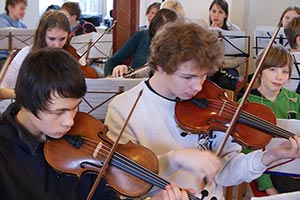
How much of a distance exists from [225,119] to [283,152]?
0.23 metres

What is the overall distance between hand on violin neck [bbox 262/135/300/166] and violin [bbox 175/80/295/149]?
3.6 inches

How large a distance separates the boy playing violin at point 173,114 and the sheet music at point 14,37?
2.09 m

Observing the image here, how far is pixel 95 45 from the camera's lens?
9.78 ft

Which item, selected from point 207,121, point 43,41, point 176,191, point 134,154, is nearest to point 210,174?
point 176,191

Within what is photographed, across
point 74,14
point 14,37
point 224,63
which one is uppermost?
point 74,14

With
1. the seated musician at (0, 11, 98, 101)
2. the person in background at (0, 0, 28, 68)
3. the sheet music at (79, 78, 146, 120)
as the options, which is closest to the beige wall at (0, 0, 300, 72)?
the person in background at (0, 0, 28, 68)

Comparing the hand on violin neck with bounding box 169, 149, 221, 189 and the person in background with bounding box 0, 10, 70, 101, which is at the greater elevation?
the person in background with bounding box 0, 10, 70, 101

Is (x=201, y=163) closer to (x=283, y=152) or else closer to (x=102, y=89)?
(x=283, y=152)

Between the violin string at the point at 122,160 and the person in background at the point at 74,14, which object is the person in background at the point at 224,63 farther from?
the violin string at the point at 122,160

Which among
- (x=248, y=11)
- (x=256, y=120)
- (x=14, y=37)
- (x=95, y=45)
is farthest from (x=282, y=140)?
(x=248, y=11)

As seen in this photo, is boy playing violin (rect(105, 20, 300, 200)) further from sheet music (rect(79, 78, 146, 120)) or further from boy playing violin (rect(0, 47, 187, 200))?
sheet music (rect(79, 78, 146, 120))

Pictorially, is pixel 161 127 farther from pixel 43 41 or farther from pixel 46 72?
pixel 43 41

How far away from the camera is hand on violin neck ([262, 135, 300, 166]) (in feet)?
3.83

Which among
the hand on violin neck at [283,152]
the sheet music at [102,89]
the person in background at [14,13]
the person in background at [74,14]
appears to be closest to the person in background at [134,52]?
the sheet music at [102,89]
